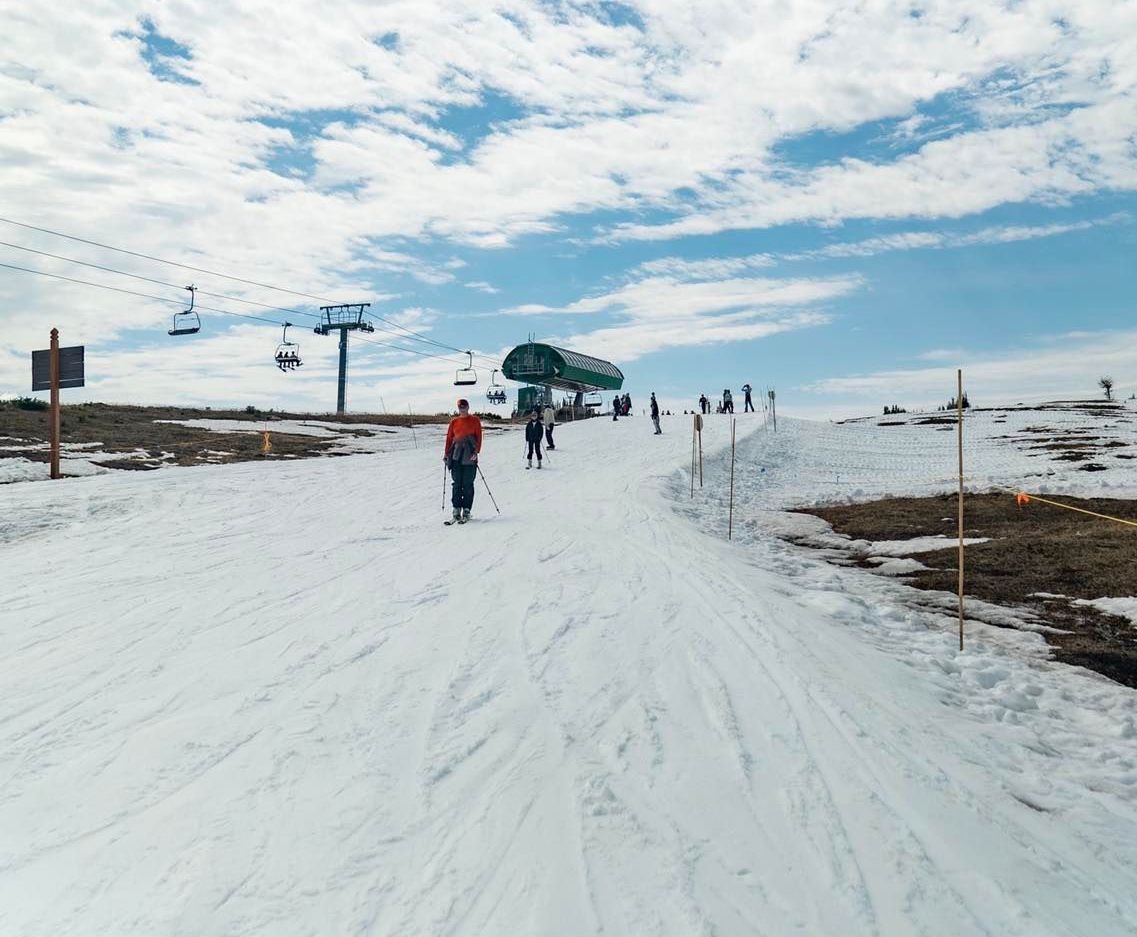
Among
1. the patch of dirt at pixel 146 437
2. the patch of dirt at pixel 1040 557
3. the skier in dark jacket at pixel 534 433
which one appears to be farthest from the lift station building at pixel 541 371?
A: the patch of dirt at pixel 1040 557

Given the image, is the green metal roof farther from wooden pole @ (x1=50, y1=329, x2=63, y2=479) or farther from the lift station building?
wooden pole @ (x1=50, y1=329, x2=63, y2=479)

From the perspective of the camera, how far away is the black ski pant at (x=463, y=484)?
51.5ft

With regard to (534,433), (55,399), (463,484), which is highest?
(55,399)

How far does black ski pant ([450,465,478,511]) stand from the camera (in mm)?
15688

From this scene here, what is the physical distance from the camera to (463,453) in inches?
610

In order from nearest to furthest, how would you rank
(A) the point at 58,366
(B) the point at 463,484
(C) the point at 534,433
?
1. (B) the point at 463,484
2. (A) the point at 58,366
3. (C) the point at 534,433

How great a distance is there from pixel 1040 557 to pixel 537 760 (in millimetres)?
11304

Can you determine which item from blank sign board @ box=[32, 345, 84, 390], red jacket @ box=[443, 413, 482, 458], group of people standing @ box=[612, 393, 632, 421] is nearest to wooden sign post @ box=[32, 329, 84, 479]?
blank sign board @ box=[32, 345, 84, 390]

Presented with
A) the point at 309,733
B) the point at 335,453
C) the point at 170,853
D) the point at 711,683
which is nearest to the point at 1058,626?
the point at 711,683

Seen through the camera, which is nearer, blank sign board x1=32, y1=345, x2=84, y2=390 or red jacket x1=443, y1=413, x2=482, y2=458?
red jacket x1=443, y1=413, x2=482, y2=458

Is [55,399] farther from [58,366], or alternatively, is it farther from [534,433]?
[534,433]

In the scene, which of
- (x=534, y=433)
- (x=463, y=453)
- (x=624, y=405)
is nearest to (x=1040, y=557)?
(x=463, y=453)

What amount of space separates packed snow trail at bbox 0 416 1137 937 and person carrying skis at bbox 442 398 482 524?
13.9ft

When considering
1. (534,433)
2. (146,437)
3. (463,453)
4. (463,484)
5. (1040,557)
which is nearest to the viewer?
(1040,557)
